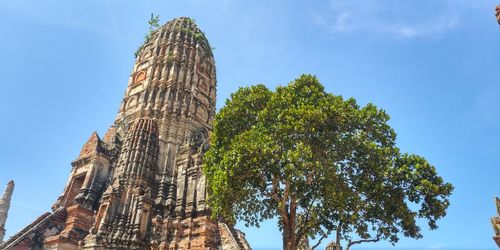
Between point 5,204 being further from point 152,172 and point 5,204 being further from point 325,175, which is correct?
point 325,175

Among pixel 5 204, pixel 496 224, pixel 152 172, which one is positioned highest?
pixel 152 172

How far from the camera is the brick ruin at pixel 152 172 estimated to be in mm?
21734

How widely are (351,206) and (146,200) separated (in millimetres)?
14497

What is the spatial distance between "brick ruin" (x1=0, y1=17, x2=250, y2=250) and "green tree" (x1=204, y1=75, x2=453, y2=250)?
7332mm

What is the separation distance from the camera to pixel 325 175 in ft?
45.3

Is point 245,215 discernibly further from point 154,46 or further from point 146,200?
point 154,46

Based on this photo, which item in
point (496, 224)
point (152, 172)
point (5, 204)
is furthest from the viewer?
point (152, 172)

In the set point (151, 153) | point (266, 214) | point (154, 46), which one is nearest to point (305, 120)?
point (266, 214)

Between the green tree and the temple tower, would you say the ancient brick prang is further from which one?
the temple tower

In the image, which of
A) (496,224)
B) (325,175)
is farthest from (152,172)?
(496,224)

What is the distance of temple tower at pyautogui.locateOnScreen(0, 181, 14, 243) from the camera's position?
21438 mm

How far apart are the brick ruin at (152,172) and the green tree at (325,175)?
7.33 metres

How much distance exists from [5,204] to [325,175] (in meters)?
20.4

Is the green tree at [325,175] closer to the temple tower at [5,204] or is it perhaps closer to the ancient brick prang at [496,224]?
the ancient brick prang at [496,224]
